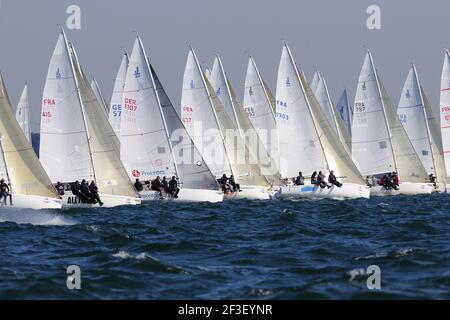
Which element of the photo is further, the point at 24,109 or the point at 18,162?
the point at 24,109

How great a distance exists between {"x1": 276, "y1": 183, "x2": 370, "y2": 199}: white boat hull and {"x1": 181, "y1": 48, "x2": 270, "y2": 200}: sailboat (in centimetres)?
227

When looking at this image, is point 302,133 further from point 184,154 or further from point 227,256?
point 227,256

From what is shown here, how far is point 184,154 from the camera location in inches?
1794

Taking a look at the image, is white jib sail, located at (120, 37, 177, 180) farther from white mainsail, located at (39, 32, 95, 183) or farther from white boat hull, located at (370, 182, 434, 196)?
white boat hull, located at (370, 182, 434, 196)

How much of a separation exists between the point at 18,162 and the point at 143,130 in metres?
10.3

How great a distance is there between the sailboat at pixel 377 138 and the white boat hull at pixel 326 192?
29.9 ft

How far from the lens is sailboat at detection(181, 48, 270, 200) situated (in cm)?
5153

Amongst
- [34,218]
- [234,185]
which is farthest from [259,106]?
[34,218]

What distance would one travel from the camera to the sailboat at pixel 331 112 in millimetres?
70562

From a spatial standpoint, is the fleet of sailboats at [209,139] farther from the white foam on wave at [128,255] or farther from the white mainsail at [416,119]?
the white foam on wave at [128,255]

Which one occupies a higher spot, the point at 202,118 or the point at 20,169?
the point at 202,118

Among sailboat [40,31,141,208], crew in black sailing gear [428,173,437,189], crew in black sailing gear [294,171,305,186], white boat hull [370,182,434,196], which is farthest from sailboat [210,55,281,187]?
sailboat [40,31,141,208]
